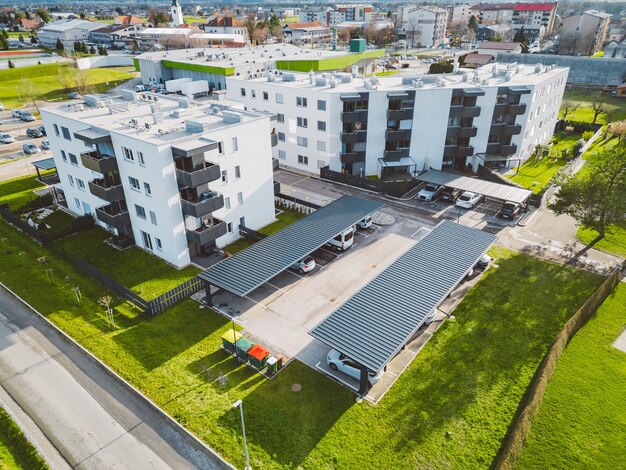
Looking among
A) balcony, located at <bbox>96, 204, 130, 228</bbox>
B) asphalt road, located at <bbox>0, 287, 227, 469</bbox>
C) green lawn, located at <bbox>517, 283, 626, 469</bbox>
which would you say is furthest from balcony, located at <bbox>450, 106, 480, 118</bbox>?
asphalt road, located at <bbox>0, 287, 227, 469</bbox>

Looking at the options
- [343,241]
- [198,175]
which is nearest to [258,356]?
[198,175]

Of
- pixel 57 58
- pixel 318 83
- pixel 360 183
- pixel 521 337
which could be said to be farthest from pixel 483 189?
pixel 57 58

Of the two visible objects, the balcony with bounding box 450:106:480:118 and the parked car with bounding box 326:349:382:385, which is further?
the balcony with bounding box 450:106:480:118

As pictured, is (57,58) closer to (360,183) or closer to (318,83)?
(318,83)

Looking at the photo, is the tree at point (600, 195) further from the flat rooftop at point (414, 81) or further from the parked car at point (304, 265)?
the parked car at point (304, 265)

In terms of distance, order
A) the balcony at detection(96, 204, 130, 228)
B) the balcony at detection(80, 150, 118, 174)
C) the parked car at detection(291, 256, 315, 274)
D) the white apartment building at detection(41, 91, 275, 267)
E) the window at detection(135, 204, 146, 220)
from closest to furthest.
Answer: the white apartment building at detection(41, 91, 275, 267) → the balcony at detection(80, 150, 118, 174) → the parked car at detection(291, 256, 315, 274) → the window at detection(135, 204, 146, 220) → the balcony at detection(96, 204, 130, 228)

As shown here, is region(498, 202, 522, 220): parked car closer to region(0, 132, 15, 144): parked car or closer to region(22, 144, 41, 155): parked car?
region(22, 144, 41, 155): parked car

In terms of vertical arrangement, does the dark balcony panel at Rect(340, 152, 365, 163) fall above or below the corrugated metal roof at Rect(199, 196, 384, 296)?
above
